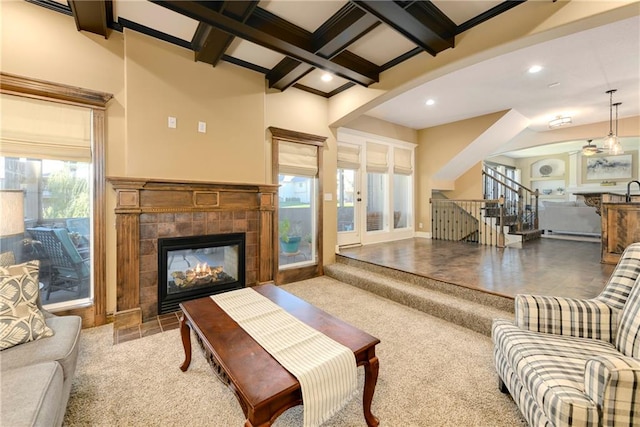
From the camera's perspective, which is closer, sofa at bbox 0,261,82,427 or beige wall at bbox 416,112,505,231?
sofa at bbox 0,261,82,427

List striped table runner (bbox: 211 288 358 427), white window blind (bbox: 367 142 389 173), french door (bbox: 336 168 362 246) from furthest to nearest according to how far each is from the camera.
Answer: white window blind (bbox: 367 142 389 173) < french door (bbox: 336 168 362 246) < striped table runner (bbox: 211 288 358 427)

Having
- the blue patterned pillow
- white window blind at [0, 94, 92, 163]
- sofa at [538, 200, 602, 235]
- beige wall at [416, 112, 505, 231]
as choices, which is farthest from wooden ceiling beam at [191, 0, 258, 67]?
sofa at [538, 200, 602, 235]

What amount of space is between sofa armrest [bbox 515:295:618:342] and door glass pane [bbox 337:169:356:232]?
3631 millimetres

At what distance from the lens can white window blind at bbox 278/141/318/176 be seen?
4102 millimetres

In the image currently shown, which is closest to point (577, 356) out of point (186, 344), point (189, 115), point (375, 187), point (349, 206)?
point (186, 344)

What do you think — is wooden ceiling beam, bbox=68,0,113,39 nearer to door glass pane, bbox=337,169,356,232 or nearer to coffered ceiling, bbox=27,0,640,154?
coffered ceiling, bbox=27,0,640,154

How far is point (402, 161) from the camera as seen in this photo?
6.32 m

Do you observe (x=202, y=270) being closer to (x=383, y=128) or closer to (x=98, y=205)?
(x=98, y=205)

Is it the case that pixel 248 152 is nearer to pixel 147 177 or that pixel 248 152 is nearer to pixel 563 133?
pixel 147 177

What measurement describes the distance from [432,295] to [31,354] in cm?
344

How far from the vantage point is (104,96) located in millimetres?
2760

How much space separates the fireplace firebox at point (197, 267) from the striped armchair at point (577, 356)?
2.97m

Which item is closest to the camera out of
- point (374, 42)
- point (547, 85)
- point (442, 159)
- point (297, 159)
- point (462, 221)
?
point (374, 42)

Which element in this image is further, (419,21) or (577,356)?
(419,21)
